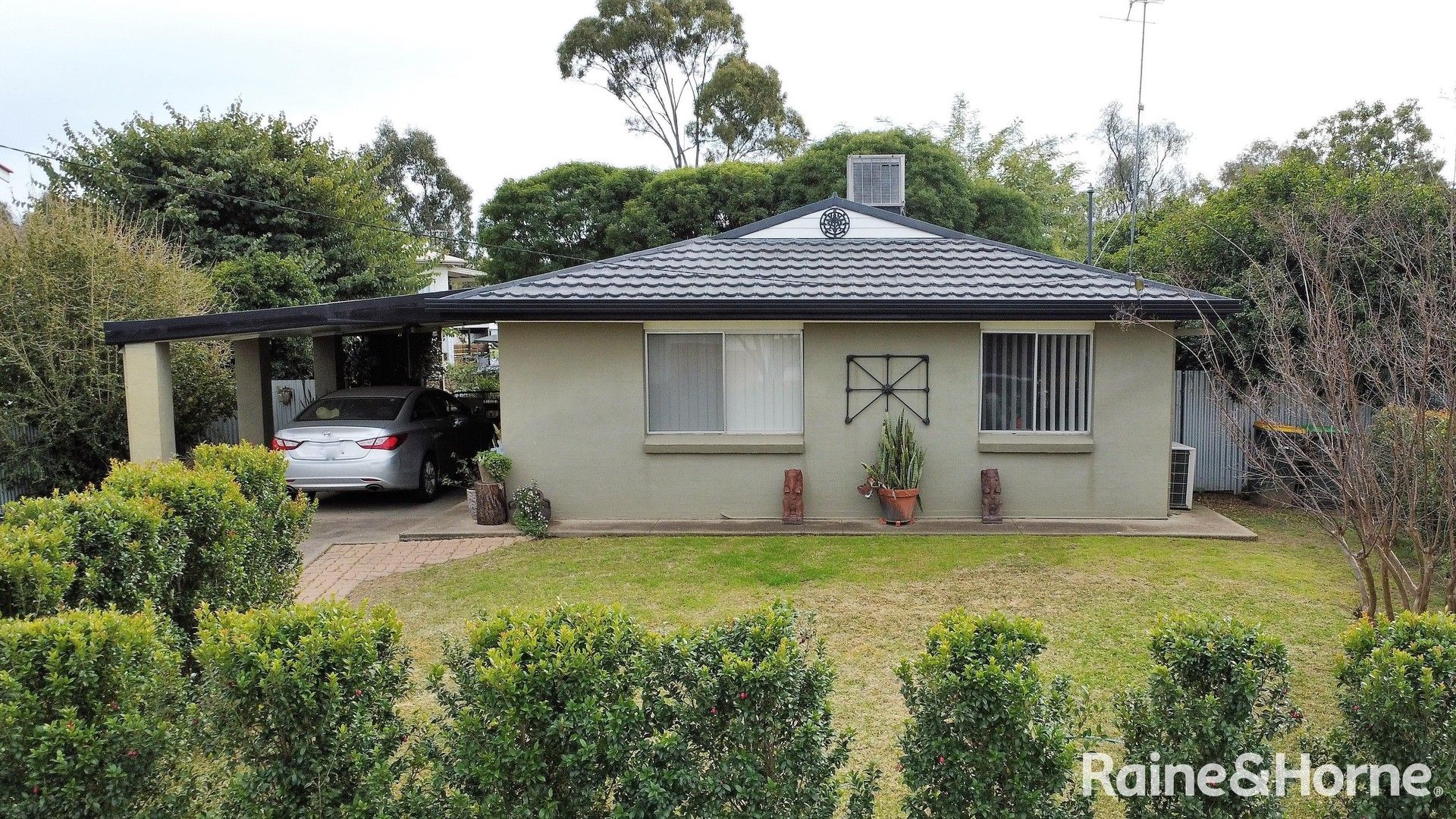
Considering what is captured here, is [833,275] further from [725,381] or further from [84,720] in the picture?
[84,720]

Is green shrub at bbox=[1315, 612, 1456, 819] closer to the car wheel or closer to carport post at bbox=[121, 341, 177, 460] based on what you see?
the car wheel

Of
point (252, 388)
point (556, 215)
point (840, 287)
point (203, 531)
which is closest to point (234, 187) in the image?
point (252, 388)

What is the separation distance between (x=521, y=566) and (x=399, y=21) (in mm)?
10074

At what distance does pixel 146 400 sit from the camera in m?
9.75

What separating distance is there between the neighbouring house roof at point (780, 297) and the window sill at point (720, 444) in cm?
130

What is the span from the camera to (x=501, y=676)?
2912mm

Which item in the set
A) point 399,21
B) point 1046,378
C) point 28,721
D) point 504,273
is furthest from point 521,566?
point 504,273

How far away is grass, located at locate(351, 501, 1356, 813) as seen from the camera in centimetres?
531

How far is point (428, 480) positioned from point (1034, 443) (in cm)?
726

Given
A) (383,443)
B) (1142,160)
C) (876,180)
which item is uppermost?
(1142,160)

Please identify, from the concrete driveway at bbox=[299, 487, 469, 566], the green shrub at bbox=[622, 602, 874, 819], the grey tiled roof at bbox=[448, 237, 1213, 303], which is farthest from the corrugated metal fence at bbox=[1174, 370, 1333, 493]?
the green shrub at bbox=[622, 602, 874, 819]

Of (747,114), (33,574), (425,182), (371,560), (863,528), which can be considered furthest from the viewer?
(425,182)

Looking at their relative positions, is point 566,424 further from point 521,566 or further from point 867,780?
point 867,780

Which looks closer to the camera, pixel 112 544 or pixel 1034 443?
pixel 112 544
